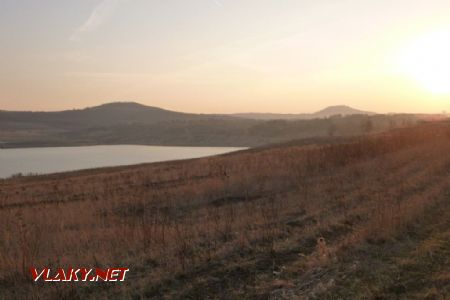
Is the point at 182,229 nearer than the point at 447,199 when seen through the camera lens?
Yes

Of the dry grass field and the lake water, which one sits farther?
the lake water

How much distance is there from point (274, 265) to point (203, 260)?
135 cm

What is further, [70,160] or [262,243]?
[70,160]

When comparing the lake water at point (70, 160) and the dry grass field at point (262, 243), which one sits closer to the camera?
the dry grass field at point (262, 243)

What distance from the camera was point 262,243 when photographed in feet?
30.8

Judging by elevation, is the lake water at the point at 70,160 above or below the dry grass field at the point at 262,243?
below

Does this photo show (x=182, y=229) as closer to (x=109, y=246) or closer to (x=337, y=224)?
(x=109, y=246)

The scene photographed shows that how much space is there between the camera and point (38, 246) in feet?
34.4

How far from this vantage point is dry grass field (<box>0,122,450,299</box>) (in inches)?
275

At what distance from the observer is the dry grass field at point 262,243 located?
6.99 meters

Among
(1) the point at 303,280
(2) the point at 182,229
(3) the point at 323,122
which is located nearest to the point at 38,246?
(2) the point at 182,229

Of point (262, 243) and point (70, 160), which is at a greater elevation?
point (262, 243)

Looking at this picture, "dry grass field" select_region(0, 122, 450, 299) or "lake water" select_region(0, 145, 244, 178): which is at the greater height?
"dry grass field" select_region(0, 122, 450, 299)

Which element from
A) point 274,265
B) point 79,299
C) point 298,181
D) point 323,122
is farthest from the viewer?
point 323,122
